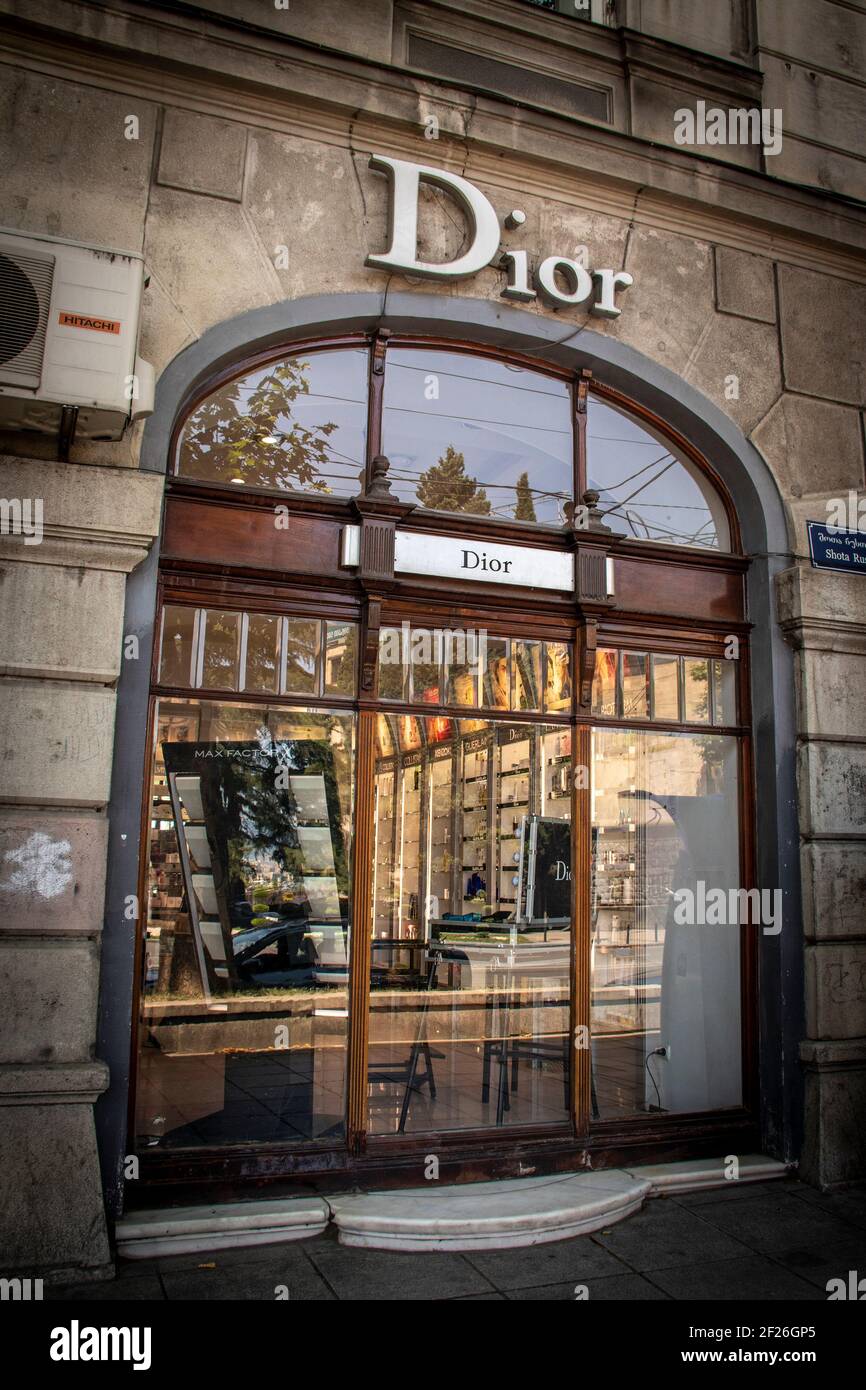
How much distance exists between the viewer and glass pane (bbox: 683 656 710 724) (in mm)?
6855

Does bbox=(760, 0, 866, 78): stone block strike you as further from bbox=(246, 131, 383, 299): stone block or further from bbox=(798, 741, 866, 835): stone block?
bbox=(798, 741, 866, 835): stone block

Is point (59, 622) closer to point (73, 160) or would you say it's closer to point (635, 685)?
point (73, 160)

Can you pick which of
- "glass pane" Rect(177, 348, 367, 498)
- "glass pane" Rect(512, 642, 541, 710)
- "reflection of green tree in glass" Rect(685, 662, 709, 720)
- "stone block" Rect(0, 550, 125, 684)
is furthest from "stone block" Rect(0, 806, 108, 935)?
"reflection of green tree in glass" Rect(685, 662, 709, 720)

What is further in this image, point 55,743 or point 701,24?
point 701,24

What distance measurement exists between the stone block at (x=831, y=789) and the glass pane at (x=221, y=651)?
3600mm

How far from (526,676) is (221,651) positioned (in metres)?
1.87

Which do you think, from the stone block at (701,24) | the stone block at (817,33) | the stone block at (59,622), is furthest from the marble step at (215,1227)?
the stone block at (817,33)

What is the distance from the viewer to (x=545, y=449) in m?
6.78

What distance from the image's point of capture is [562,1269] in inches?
191

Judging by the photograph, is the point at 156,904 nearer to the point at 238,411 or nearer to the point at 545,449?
the point at 238,411

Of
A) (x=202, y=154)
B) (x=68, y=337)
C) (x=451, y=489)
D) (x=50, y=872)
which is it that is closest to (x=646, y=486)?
(x=451, y=489)

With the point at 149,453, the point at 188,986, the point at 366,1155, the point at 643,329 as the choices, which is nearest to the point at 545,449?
the point at 643,329

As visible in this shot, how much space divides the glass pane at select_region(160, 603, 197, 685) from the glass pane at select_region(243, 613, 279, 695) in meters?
0.31
